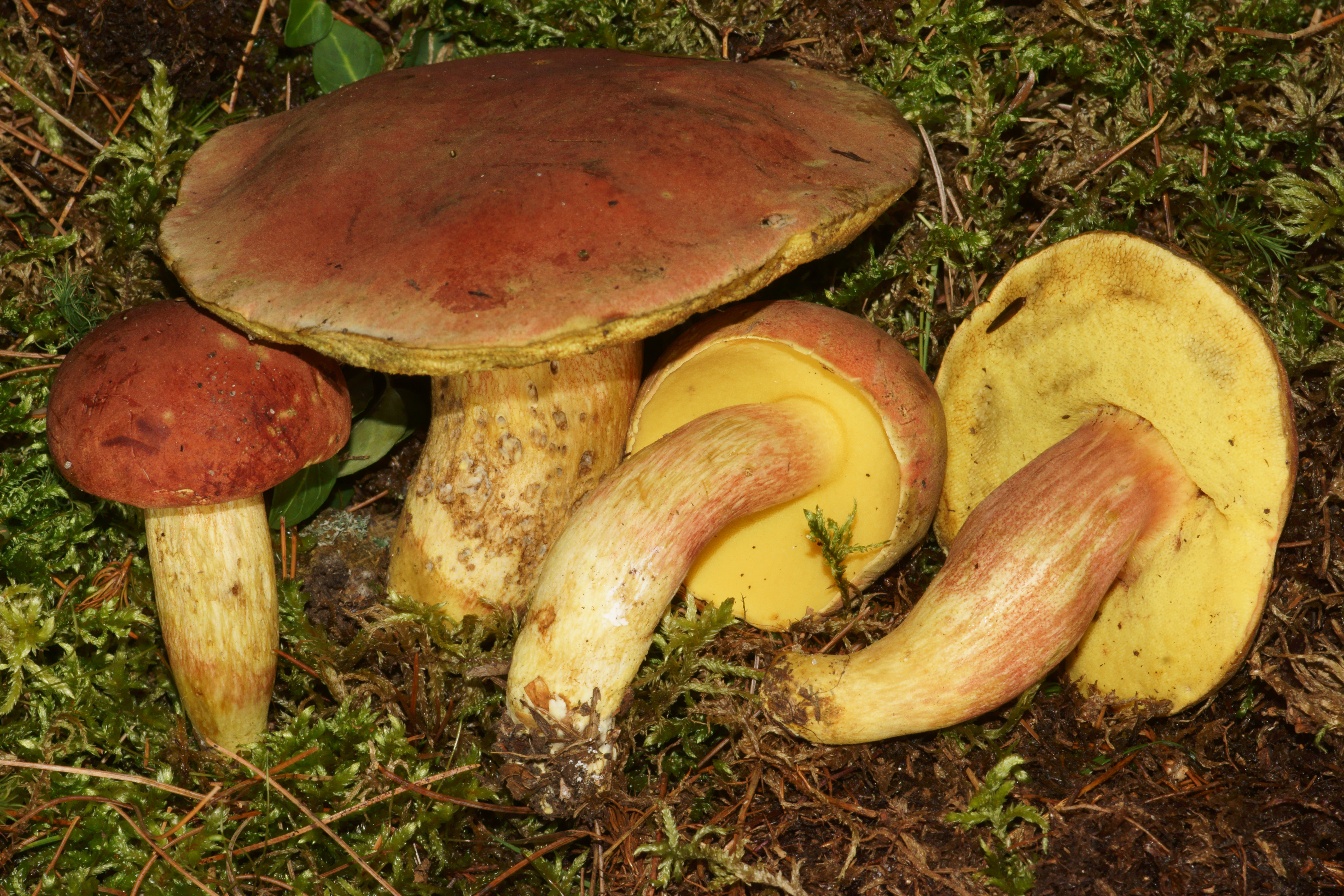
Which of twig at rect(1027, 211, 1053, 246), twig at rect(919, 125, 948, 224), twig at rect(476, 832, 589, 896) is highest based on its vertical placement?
twig at rect(919, 125, 948, 224)

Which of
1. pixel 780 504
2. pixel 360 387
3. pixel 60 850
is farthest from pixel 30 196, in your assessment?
pixel 780 504

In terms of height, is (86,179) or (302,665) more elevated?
(86,179)

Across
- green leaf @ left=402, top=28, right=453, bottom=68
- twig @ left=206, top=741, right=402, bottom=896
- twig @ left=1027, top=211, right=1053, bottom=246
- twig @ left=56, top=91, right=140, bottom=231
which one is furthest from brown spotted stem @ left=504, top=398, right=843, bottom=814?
twig @ left=56, top=91, right=140, bottom=231

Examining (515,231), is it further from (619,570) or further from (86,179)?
(86,179)

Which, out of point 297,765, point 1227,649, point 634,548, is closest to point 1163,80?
point 1227,649

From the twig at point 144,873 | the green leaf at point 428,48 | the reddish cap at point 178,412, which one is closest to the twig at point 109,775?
the twig at point 144,873

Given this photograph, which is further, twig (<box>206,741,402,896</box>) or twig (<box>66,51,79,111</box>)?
twig (<box>66,51,79,111</box>)

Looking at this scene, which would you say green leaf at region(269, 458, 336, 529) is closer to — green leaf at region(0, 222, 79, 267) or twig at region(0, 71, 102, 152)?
green leaf at region(0, 222, 79, 267)
